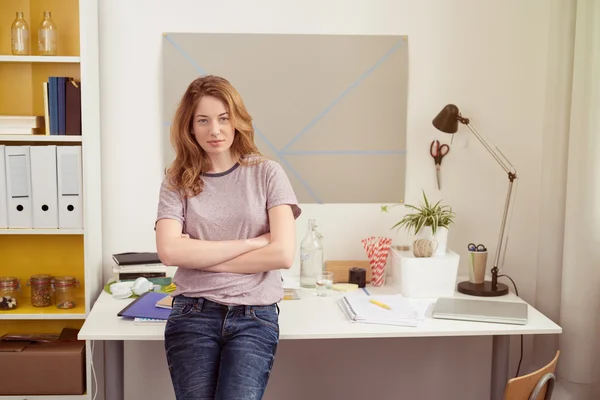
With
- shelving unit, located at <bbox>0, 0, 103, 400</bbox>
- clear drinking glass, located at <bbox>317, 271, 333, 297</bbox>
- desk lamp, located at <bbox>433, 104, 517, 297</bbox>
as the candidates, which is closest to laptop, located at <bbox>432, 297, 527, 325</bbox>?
desk lamp, located at <bbox>433, 104, 517, 297</bbox>

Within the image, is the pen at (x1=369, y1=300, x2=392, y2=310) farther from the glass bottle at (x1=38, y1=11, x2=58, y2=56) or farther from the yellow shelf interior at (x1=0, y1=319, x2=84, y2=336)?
the glass bottle at (x1=38, y1=11, x2=58, y2=56)

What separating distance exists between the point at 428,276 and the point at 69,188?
1383 millimetres

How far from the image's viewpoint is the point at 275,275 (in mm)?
2109

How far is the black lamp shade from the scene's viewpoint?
8.73ft

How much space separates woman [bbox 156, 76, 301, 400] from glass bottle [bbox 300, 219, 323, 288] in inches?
21.4

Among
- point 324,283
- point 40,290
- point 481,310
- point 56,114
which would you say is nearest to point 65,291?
point 40,290

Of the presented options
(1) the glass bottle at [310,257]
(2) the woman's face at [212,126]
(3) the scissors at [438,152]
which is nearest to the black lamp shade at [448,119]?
(3) the scissors at [438,152]

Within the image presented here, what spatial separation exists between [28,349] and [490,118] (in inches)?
80.7

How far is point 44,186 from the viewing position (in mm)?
2482

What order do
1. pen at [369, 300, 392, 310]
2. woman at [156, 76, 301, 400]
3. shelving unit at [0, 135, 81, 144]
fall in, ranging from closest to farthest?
woman at [156, 76, 301, 400] < pen at [369, 300, 392, 310] < shelving unit at [0, 135, 81, 144]

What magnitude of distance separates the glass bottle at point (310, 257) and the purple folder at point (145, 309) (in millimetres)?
575

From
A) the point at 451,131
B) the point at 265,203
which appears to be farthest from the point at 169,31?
the point at 451,131

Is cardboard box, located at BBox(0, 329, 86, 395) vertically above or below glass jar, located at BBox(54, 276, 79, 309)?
below

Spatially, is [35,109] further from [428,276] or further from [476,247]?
[476,247]
